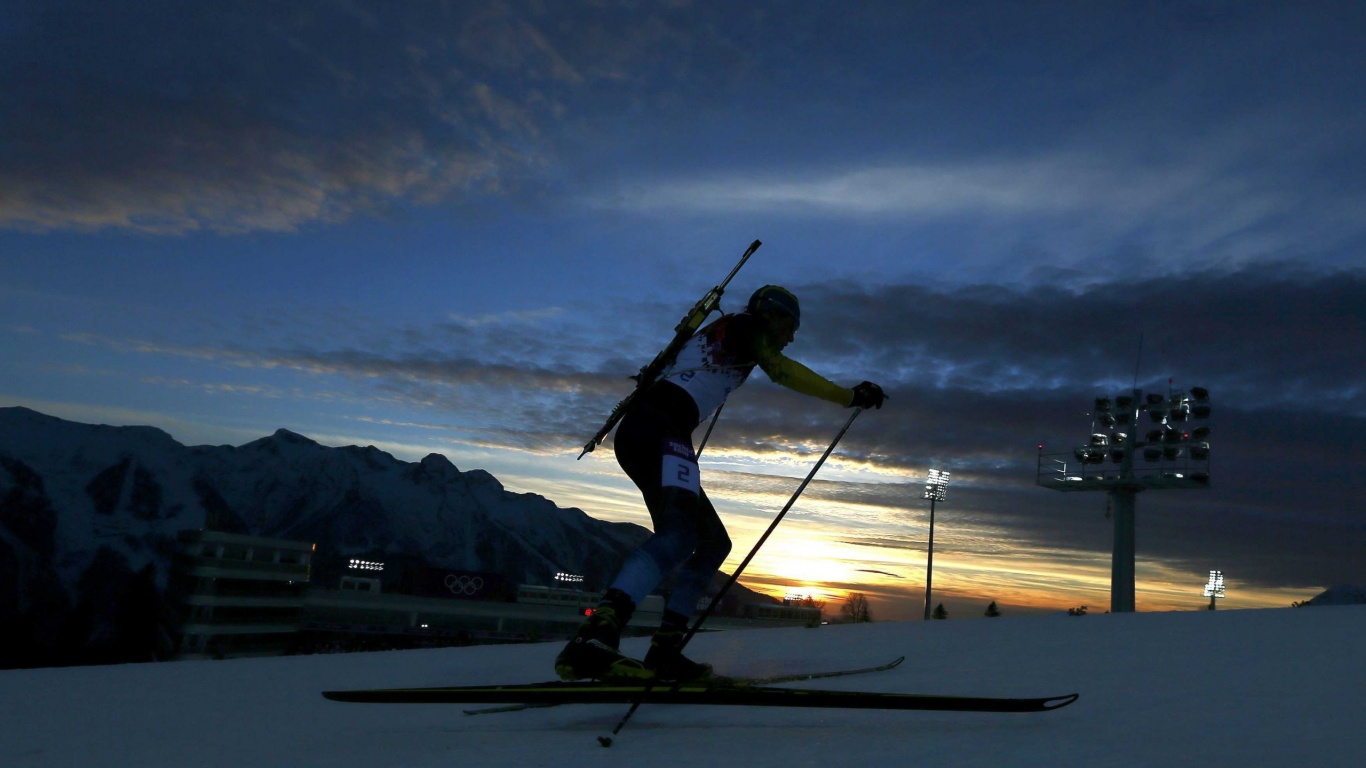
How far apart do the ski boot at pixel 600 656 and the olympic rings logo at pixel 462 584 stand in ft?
302

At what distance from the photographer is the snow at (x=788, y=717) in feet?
7.75

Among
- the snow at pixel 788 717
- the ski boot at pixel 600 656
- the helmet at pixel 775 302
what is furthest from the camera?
the helmet at pixel 775 302

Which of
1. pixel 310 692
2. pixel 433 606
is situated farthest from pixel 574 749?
pixel 433 606

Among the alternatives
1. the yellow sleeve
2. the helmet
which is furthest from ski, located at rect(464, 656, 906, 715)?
the helmet

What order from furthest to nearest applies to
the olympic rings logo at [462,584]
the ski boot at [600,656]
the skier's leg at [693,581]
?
the olympic rings logo at [462,584], the skier's leg at [693,581], the ski boot at [600,656]

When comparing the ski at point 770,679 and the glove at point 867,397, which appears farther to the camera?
the glove at point 867,397

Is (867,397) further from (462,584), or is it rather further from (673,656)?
(462,584)

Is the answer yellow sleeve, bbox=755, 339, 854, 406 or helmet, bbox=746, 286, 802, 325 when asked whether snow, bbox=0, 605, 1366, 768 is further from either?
helmet, bbox=746, 286, 802, 325

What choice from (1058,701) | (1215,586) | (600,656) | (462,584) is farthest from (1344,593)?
(462,584)

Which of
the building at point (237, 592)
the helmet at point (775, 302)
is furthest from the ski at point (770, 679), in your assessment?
the building at point (237, 592)

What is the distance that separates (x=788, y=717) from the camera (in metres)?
2.96

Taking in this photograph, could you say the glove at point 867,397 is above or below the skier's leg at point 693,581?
above

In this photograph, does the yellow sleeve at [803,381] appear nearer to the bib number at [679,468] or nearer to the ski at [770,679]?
the bib number at [679,468]

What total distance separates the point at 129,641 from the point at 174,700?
104644 mm
